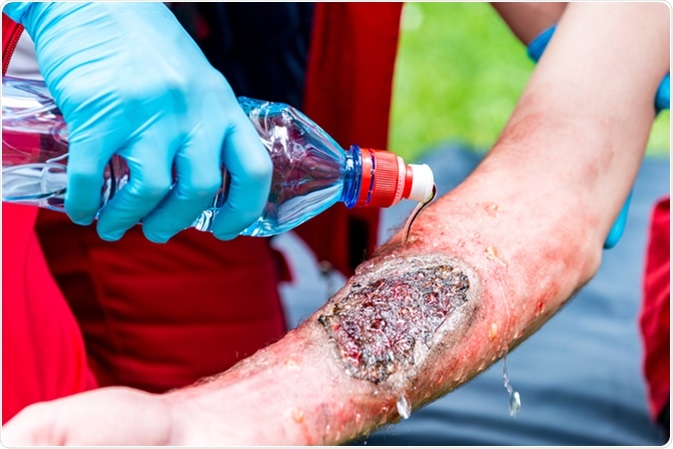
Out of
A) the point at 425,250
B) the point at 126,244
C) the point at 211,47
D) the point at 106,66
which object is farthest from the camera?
the point at 211,47

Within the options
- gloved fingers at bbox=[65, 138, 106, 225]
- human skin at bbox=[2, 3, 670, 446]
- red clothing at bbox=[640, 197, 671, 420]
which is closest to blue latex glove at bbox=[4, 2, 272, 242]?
gloved fingers at bbox=[65, 138, 106, 225]

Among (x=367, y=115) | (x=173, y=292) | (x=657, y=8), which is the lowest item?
(x=173, y=292)

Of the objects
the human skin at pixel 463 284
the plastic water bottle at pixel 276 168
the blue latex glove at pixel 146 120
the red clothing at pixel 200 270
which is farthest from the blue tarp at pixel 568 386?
the blue latex glove at pixel 146 120

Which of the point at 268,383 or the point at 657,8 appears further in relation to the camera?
the point at 657,8

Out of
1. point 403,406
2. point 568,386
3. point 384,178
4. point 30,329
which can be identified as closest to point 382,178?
point 384,178

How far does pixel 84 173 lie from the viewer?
111 cm

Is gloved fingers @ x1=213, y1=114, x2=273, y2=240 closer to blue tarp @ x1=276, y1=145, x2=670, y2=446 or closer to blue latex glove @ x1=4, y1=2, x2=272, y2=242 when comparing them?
blue latex glove @ x1=4, y1=2, x2=272, y2=242

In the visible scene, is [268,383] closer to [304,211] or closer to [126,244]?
[304,211]

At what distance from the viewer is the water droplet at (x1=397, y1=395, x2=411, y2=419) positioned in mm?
1106

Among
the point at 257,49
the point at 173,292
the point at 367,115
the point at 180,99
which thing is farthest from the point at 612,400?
the point at 180,99

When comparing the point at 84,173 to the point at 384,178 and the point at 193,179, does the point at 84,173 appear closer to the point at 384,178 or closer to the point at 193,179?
the point at 193,179

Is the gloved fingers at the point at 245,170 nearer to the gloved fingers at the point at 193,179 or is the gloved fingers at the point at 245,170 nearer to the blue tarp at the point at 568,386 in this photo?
the gloved fingers at the point at 193,179

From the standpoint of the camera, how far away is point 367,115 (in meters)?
2.02

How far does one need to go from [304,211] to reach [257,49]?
0.97 metres
